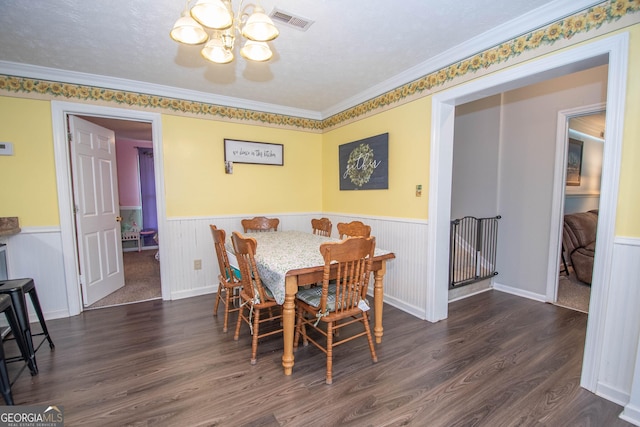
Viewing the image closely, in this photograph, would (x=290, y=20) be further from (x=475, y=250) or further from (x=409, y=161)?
(x=475, y=250)

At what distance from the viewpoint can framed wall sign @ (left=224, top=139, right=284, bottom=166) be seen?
357 centimetres

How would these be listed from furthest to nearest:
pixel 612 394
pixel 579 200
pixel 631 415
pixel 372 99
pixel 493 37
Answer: pixel 579 200 < pixel 372 99 < pixel 493 37 < pixel 612 394 < pixel 631 415

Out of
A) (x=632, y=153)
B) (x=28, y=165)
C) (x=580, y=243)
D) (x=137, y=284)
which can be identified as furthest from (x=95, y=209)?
(x=580, y=243)

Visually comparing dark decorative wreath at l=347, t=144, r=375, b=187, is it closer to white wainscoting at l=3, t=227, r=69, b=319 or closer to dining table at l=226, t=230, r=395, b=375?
dining table at l=226, t=230, r=395, b=375

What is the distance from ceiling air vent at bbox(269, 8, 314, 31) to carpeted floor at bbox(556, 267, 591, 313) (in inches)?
146

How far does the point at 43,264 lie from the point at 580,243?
6.33 metres

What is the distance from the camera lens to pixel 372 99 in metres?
3.26

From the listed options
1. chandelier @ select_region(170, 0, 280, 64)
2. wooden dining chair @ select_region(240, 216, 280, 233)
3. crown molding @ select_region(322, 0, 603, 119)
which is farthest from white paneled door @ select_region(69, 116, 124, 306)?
crown molding @ select_region(322, 0, 603, 119)

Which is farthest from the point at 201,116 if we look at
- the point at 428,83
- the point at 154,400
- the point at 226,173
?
the point at 154,400

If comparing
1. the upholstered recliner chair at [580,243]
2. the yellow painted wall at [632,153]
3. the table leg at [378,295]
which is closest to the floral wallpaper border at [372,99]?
the yellow painted wall at [632,153]

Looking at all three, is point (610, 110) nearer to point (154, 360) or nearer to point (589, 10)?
point (589, 10)

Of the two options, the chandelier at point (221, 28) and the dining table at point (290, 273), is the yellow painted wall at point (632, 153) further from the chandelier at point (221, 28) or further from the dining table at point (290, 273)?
the chandelier at point (221, 28)

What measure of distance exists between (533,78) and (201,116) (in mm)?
3261

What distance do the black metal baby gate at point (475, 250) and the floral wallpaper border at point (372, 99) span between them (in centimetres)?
176
